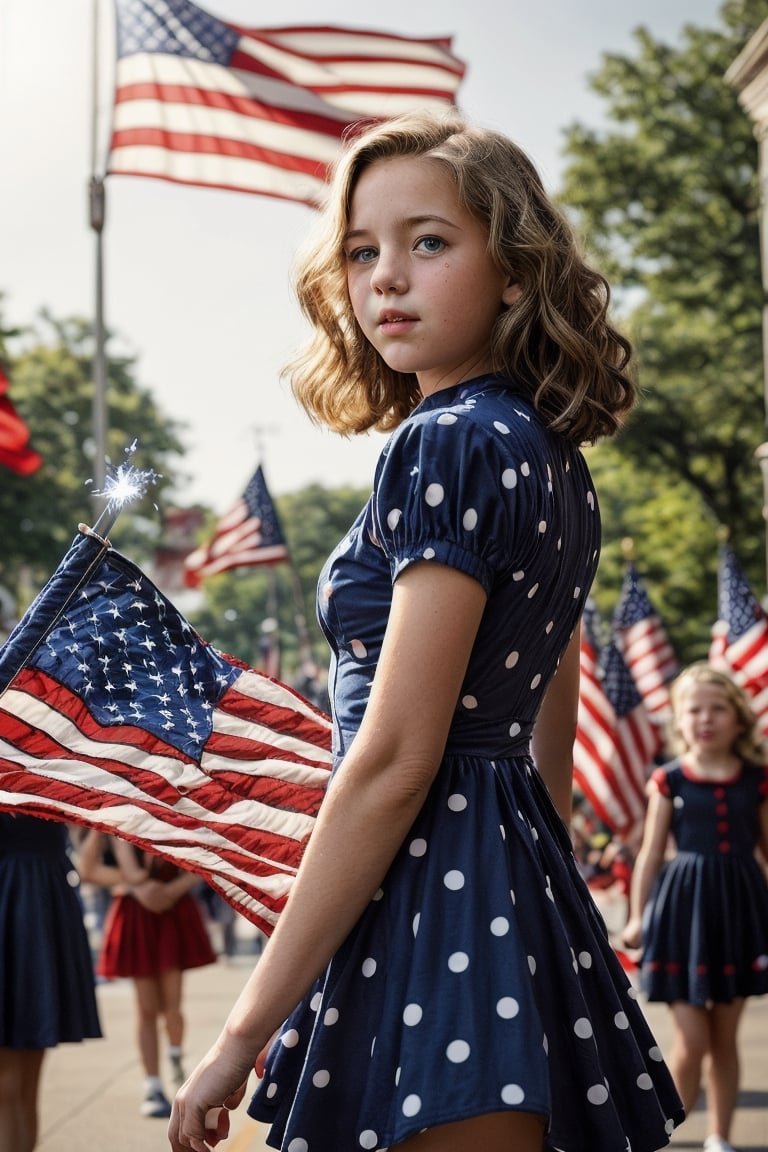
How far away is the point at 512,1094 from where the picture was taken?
191 centimetres

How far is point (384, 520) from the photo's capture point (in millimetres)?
2074

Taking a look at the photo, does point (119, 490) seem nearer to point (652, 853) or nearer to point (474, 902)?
point (474, 902)

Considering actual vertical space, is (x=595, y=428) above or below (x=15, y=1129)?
above

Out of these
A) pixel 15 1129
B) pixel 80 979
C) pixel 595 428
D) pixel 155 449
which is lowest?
pixel 15 1129

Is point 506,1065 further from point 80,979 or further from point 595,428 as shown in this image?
point 80,979

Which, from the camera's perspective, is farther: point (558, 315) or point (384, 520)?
point (558, 315)

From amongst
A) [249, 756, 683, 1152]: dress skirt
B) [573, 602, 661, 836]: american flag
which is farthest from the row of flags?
[249, 756, 683, 1152]: dress skirt

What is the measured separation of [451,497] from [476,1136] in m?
A: 0.80

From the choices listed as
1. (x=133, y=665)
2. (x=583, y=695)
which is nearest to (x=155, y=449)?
(x=583, y=695)

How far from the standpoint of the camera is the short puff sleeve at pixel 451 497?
2014mm

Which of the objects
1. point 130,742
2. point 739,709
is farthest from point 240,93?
point 130,742

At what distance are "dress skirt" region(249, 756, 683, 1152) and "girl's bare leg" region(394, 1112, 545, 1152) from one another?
0.04 meters

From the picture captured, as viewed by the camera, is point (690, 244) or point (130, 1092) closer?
point (130, 1092)

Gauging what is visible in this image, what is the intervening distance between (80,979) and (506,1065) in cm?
479
